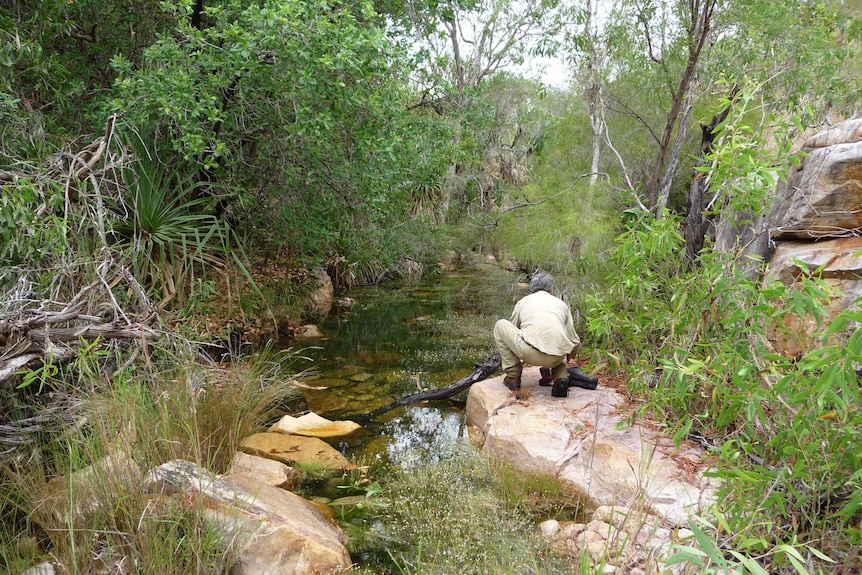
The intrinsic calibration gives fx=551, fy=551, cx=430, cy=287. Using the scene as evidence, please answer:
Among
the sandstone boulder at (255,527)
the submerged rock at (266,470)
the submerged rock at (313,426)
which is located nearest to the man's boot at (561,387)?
the submerged rock at (313,426)

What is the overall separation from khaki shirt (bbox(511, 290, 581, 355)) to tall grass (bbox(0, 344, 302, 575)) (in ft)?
9.94

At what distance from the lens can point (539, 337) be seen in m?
5.22

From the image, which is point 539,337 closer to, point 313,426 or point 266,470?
point 313,426

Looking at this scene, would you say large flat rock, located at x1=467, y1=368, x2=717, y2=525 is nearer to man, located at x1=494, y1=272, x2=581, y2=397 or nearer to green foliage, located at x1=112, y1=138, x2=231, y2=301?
man, located at x1=494, y1=272, x2=581, y2=397

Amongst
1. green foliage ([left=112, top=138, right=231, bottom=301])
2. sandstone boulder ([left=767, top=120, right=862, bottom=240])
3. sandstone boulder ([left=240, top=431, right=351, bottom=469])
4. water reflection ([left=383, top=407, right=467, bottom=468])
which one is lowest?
water reflection ([left=383, top=407, right=467, bottom=468])

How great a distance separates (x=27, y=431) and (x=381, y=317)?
7.94 meters

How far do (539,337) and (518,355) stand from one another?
0.36m

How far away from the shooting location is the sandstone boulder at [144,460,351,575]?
2953 millimetres

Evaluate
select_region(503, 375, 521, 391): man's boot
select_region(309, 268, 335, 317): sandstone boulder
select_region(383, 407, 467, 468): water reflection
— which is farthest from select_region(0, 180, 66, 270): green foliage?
select_region(309, 268, 335, 317): sandstone boulder

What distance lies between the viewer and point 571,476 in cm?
414

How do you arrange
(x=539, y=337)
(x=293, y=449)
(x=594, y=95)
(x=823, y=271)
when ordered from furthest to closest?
(x=594, y=95), (x=539, y=337), (x=293, y=449), (x=823, y=271)

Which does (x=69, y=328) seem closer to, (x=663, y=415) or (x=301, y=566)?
(x=301, y=566)

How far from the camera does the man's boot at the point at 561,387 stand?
17.6ft

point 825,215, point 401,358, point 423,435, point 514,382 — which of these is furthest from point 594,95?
point 423,435
